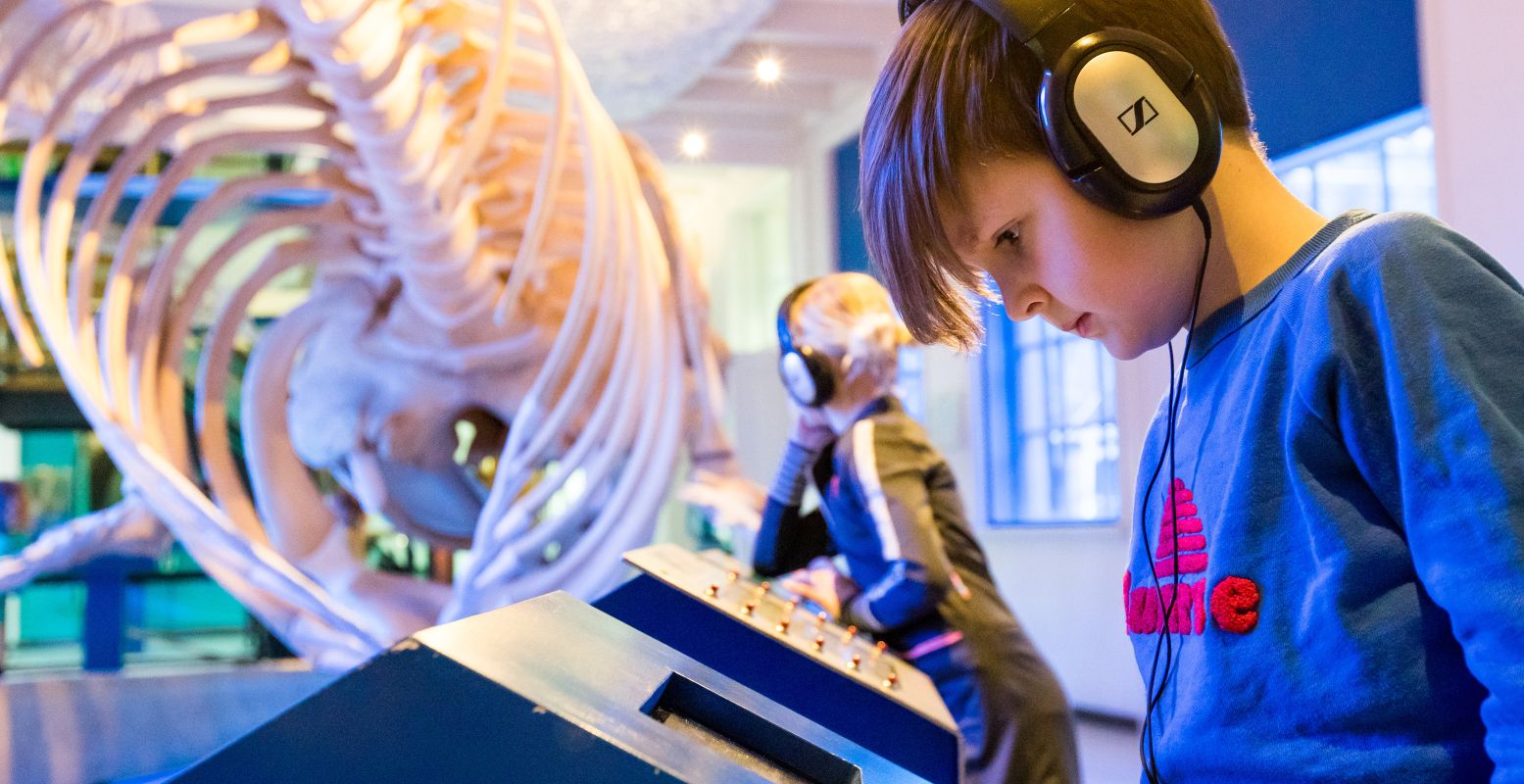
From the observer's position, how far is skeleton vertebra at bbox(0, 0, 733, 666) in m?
2.38

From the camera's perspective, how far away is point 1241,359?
0.73 meters

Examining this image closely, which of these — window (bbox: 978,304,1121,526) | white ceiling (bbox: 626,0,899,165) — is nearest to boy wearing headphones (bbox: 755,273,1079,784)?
window (bbox: 978,304,1121,526)

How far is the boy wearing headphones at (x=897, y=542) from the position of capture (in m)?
1.74

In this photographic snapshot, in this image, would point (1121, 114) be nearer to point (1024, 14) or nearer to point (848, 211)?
point (1024, 14)

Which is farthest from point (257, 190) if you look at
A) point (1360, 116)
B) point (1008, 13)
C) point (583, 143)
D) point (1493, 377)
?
point (1360, 116)

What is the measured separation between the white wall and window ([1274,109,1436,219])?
2.33 feet

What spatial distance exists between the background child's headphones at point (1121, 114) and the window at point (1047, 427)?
194 inches

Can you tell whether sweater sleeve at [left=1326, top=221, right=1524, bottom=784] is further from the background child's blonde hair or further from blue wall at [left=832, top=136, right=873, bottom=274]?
blue wall at [left=832, top=136, right=873, bottom=274]

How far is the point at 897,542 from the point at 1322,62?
276 cm

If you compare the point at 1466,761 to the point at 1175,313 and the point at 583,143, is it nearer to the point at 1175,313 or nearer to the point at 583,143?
the point at 1175,313

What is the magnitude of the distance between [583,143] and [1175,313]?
70.3 inches

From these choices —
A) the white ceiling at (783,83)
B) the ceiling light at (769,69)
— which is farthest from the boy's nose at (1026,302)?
the ceiling light at (769,69)

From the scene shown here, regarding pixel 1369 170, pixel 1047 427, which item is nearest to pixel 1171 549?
pixel 1369 170

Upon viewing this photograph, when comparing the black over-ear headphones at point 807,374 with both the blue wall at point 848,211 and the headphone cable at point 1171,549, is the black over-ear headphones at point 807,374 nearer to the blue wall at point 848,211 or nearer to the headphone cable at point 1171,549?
the headphone cable at point 1171,549
